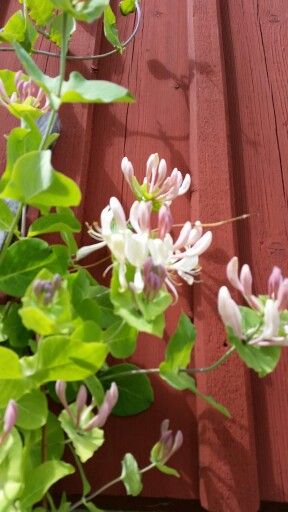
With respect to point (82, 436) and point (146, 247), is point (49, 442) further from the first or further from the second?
point (146, 247)

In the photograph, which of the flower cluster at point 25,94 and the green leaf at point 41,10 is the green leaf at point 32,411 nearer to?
the flower cluster at point 25,94

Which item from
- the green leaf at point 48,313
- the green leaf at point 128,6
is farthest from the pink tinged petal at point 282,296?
the green leaf at point 128,6

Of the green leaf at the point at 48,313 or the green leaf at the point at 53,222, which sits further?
the green leaf at the point at 53,222

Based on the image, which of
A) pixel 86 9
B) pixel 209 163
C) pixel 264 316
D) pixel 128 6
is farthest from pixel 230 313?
pixel 128 6

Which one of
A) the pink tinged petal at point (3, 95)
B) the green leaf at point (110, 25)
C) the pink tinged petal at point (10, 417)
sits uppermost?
the green leaf at point (110, 25)

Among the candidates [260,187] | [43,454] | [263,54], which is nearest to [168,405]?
[43,454]

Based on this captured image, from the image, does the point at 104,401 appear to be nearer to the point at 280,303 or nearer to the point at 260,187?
the point at 280,303
